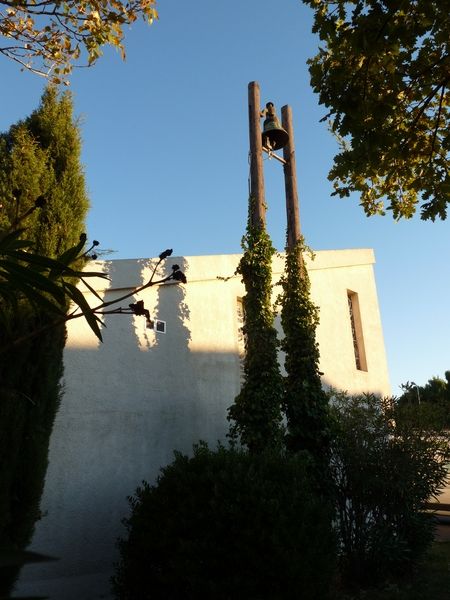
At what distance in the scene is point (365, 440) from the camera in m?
7.30

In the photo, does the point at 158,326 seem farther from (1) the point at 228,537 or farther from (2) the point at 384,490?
(2) the point at 384,490

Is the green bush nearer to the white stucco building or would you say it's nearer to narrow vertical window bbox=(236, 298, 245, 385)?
the white stucco building

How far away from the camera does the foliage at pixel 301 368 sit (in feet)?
25.2

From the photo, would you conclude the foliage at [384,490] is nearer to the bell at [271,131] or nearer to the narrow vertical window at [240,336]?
the narrow vertical window at [240,336]

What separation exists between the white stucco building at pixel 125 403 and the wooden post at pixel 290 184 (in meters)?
0.64

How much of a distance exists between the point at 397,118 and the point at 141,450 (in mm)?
5198

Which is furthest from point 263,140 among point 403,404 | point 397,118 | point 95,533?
point 95,533

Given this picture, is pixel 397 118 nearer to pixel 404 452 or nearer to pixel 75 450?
pixel 404 452

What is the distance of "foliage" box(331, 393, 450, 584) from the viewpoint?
689cm

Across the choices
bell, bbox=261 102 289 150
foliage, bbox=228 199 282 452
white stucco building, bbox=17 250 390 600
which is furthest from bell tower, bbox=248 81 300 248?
white stucco building, bbox=17 250 390 600

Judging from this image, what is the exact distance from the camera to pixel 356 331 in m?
11.1

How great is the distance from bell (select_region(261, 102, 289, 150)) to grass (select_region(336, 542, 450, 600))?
7.25 m

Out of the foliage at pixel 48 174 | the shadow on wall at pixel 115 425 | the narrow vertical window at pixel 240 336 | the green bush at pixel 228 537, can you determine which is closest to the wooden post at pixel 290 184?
the narrow vertical window at pixel 240 336

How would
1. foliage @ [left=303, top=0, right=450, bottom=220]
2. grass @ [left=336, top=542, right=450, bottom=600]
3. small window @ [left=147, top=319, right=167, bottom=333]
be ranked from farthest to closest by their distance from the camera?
small window @ [left=147, top=319, right=167, bottom=333], grass @ [left=336, top=542, right=450, bottom=600], foliage @ [left=303, top=0, right=450, bottom=220]
